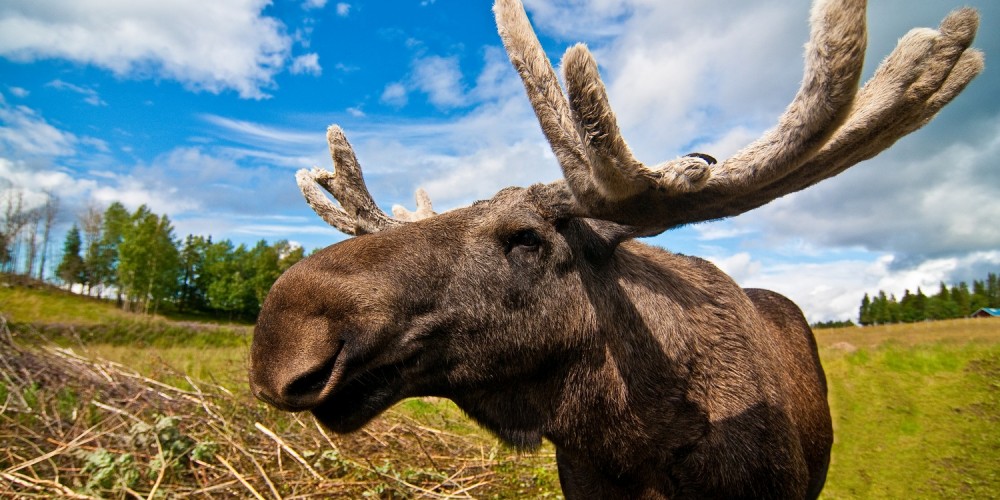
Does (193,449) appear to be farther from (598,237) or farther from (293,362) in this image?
(598,237)

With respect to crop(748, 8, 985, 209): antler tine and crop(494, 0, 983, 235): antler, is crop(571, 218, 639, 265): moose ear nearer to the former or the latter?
crop(494, 0, 983, 235): antler

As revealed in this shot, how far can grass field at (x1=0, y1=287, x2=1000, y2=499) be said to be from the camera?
486cm

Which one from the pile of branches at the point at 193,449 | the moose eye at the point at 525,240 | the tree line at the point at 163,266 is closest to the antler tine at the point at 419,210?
the pile of branches at the point at 193,449

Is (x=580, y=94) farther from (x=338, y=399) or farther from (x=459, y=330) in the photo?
(x=338, y=399)

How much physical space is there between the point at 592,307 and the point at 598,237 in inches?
14.5

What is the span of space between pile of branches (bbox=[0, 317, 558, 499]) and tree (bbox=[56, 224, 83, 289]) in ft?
227

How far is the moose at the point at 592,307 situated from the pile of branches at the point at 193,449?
6.77ft

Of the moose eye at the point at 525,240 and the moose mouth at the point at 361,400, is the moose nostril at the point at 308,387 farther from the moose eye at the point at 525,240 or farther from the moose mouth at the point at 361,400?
the moose eye at the point at 525,240

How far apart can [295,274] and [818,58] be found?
205 centimetres

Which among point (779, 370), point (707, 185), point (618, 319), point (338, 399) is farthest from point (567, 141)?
point (779, 370)

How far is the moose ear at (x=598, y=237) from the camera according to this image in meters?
2.71

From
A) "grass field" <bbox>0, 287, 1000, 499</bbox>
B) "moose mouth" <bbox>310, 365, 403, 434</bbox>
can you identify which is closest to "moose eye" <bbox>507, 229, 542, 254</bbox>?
"moose mouth" <bbox>310, 365, 403, 434</bbox>

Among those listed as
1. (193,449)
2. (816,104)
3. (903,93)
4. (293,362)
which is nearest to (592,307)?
(816,104)

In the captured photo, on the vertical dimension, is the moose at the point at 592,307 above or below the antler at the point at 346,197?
below
